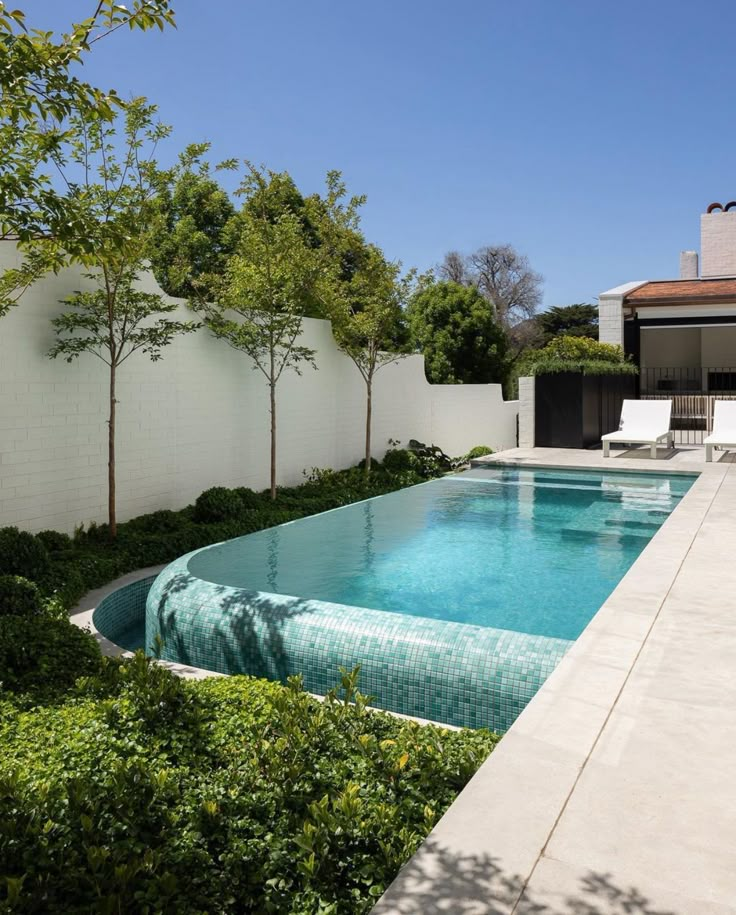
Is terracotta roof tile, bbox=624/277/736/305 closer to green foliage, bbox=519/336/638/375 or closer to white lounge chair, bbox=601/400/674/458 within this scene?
green foliage, bbox=519/336/638/375

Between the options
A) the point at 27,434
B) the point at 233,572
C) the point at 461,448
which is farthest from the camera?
the point at 461,448

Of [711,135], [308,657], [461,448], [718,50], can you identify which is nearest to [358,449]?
[461,448]

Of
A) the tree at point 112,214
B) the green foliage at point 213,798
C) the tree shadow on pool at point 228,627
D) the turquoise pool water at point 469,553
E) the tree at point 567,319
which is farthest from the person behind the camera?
the tree at point 567,319

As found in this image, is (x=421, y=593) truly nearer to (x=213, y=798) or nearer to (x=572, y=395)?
(x=213, y=798)

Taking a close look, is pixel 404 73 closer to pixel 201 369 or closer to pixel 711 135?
pixel 201 369

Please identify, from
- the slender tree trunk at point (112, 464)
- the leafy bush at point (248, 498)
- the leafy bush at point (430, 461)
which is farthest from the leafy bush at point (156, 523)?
the leafy bush at point (430, 461)

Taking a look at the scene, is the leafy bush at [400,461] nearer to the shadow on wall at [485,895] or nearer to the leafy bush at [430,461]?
the leafy bush at [430,461]

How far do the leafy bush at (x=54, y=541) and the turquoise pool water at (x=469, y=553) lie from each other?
Answer: 58.3 inches

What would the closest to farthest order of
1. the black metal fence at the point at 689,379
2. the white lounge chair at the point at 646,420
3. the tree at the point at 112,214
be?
the tree at the point at 112,214 < the white lounge chair at the point at 646,420 < the black metal fence at the point at 689,379

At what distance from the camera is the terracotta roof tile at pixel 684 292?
19.6m

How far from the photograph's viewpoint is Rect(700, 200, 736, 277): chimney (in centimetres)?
2639

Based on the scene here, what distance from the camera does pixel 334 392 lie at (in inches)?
541

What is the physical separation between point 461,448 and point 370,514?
26.5ft

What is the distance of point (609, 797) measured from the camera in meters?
2.63
